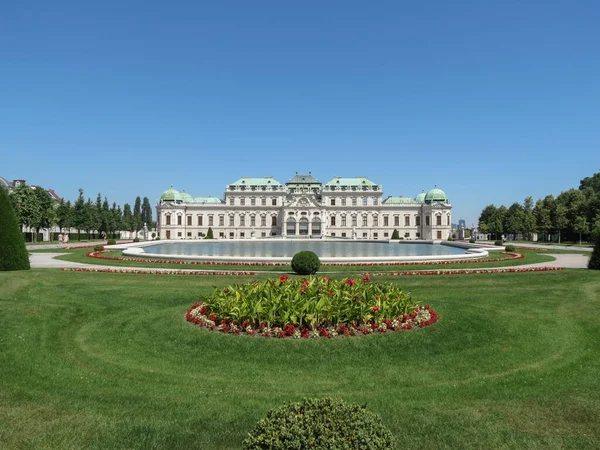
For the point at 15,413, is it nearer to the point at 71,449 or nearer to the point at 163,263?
the point at 71,449

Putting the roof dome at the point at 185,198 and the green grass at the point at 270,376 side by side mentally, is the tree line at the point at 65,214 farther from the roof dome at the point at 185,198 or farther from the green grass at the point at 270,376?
the green grass at the point at 270,376

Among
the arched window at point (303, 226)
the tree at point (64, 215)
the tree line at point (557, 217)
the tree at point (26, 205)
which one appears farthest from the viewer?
the arched window at point (303, 226)

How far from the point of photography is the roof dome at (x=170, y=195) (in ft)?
370

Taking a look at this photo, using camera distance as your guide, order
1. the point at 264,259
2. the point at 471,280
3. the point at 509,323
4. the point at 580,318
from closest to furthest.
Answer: the point at 509,323
the point at 580,318
the point at 471,280
the point at 264,259

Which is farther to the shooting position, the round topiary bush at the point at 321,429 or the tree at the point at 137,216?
the tree at the point at 137,216

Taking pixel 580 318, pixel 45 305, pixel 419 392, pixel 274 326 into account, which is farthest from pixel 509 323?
pixel 45 305

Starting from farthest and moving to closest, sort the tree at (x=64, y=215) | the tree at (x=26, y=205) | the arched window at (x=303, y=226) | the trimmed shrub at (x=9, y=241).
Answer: the arched window at (x=303, y=226)
the tree at (x=64, y=215)
the tree at (x=26, y=205)
the trimmed shrub at (x=9, y=241)

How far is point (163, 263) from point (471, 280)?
64.9 ft

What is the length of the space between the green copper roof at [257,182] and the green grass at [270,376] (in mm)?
99013

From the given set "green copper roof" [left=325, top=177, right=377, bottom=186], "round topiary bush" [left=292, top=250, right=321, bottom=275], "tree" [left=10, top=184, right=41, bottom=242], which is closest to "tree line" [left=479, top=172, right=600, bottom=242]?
"green copper roof" [left=325, top=177, right=377, bottom=186]

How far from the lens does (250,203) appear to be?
11262cm

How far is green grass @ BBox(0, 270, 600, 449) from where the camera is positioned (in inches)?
249

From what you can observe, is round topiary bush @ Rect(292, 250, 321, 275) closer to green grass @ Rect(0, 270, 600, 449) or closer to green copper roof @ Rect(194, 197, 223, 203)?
green grass @ Rect(0, 270, 600, 449)

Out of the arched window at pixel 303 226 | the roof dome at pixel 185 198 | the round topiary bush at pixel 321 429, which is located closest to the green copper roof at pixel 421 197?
the arched window at pixel 303 226
